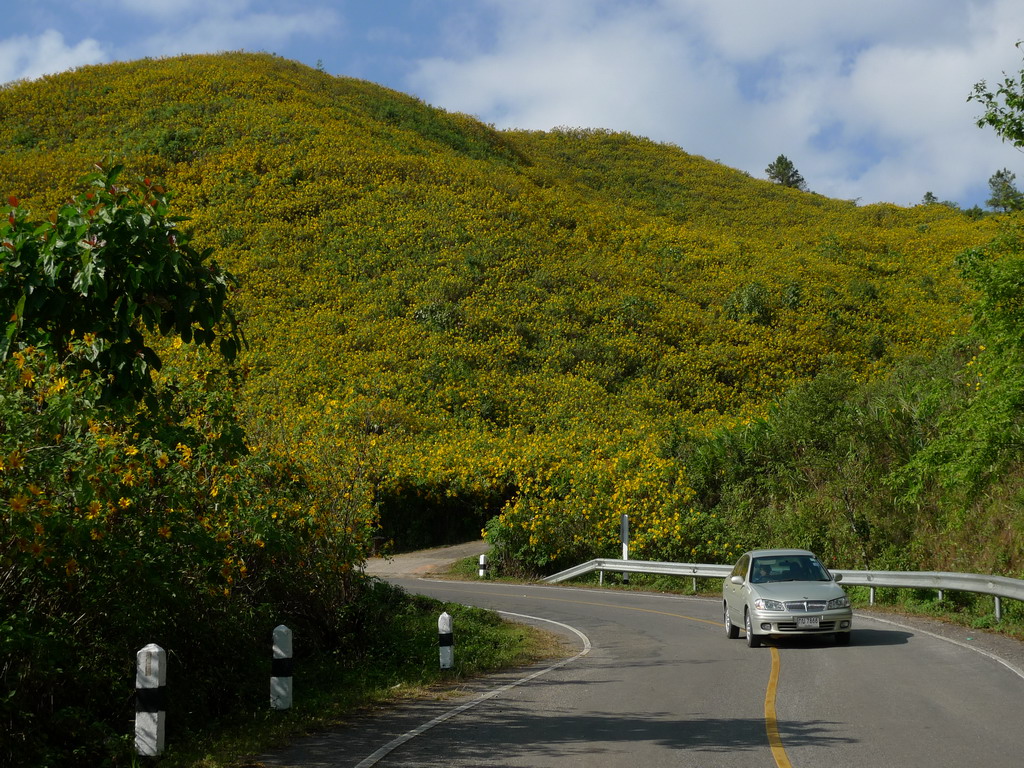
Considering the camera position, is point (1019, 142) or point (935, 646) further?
point (1019, 142)


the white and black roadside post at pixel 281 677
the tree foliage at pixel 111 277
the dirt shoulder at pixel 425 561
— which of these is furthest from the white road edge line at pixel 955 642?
the dirt shoulder at pixel 425 561

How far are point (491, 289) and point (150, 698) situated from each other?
49.5 metres

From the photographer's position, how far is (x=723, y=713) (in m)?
10.0

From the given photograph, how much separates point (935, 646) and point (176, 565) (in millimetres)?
10574

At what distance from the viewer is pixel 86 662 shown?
8852 millimetres

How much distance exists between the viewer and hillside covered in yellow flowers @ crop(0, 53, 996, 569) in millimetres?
36344

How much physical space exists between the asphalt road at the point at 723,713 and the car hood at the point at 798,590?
2.50ft

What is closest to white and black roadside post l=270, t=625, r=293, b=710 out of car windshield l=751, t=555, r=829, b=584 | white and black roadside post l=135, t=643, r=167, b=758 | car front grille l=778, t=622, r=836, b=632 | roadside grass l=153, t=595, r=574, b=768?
roadside grass l=153, t=595, r=574, b=768

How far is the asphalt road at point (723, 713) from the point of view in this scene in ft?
26.7

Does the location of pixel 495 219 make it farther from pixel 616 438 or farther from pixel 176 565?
pixel 176 565

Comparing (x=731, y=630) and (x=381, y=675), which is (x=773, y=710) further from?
(x=731, y=630)

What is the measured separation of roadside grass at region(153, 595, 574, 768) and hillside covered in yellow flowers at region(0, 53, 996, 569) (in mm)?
10260

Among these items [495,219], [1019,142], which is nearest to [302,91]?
[495,219]

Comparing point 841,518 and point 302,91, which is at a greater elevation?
point 302,91
